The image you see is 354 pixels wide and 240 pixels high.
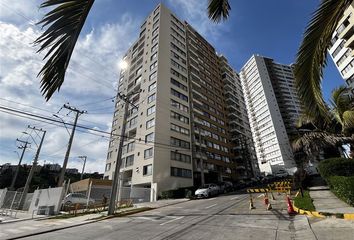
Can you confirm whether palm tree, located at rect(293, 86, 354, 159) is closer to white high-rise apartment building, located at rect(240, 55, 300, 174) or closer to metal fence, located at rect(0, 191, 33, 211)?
metal fence, located at rect(0, 191, 33, 211)

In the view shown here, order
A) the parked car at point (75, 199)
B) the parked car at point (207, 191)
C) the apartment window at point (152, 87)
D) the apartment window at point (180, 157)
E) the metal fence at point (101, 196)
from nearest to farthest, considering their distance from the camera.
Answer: the metal fence at point (101, 196) → the parked car at point (75, 199) → the parked car at point (207, 191) → the apartment window at point (180, 157) → the apartment window at point (152, 87)

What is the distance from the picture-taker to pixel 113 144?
5303 cm

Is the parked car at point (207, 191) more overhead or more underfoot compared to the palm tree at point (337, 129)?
more underfoot

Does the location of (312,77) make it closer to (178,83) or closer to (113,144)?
(178,83)

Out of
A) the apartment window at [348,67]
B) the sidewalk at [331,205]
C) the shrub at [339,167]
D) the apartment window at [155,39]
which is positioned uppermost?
the apartment window at [155,39]

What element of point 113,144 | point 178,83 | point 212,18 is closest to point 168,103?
point 178,83

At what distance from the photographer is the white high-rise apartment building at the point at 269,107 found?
96.6 metres

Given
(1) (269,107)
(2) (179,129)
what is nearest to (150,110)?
(2) (179,129)

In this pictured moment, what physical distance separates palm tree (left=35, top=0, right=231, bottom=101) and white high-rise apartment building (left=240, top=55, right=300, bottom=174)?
94.0 metres

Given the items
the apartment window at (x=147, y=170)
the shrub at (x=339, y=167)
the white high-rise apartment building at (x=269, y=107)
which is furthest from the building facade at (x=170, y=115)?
the white high-rise apartment building at (x=269, y=107)

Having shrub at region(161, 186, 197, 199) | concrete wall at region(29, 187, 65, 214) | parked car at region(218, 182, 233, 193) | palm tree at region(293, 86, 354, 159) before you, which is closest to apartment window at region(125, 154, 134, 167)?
shrub at region(161, 186, 197, 199)

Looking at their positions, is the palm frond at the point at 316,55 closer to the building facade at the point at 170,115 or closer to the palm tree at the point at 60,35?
the palm tree at the point at 60,35

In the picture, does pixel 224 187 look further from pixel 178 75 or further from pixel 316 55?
pixel 316 55

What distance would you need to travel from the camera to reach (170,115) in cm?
4353
